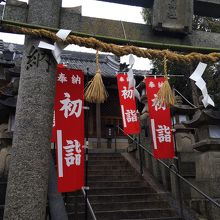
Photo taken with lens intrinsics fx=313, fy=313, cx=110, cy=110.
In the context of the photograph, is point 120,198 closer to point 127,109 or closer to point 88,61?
point 127,109

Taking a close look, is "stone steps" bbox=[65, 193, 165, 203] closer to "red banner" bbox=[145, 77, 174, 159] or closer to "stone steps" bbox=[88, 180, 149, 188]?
"stone steps" bbox=[88, 180, 149, 188]

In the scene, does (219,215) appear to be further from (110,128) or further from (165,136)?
(110,128)

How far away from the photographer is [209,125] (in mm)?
7582

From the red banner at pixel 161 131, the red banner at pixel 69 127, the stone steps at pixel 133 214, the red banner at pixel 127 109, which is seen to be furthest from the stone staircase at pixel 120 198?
the red banner at pixel 69 127

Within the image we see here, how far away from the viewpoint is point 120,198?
7.72 m

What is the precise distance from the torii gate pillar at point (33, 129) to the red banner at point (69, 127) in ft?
1.26

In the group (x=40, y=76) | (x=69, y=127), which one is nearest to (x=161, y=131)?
(x=69, y=127)

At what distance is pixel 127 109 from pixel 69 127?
17.6 feet

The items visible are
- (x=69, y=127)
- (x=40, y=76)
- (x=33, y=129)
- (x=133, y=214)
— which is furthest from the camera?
(x=133, y=214)

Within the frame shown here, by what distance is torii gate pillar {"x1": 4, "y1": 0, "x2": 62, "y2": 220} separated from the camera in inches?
154

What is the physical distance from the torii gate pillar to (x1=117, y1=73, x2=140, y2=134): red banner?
557 cm

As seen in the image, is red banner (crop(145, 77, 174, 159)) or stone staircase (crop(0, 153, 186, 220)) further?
red banner (crop(145, 77, 174, 159))

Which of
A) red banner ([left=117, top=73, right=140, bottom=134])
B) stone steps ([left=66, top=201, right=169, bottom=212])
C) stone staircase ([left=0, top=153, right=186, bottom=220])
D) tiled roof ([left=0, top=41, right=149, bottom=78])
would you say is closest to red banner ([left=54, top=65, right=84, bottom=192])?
stone staircase ([left=0, top=153, right=186, bottom=220])

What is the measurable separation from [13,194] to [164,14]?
135 inches
